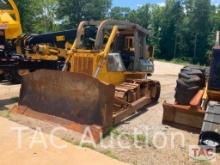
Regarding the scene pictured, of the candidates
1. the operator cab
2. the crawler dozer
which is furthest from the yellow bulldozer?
the crawler dozer

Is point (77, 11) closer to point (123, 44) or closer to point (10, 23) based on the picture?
point (10, 23)

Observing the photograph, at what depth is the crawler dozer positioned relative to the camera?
6.21 metres

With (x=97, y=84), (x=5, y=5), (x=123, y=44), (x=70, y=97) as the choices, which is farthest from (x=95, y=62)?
(x=5, y=5)

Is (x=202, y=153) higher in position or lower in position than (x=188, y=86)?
lower

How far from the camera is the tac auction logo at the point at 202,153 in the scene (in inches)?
202

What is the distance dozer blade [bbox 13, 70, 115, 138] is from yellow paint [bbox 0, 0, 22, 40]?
228cm

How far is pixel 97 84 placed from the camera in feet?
20.1

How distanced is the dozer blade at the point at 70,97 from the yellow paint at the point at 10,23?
228cm

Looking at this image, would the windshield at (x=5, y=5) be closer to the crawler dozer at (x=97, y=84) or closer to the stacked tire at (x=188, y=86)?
the crawler dozer at (x=97, y=84)

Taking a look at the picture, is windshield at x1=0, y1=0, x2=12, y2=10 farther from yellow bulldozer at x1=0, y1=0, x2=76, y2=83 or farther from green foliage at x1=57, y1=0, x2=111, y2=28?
green foliage at x1=57, y1=0, x2=111, y2=28

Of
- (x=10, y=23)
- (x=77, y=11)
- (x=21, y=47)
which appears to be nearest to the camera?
(x=10, y=23)

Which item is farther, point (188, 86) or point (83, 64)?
point (83, 64)

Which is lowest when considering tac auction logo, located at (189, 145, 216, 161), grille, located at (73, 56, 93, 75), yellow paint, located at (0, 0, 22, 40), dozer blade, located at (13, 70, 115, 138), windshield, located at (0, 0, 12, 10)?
tac auction logo, located at (189, 145, 216, 161)

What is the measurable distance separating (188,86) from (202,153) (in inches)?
60.8
